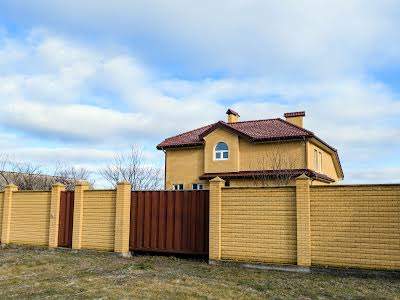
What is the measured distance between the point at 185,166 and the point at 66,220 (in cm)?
1210

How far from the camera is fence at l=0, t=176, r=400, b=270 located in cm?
982

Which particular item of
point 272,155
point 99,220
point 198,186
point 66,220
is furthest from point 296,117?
point 66,220

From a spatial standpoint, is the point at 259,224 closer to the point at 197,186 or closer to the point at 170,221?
the point at 170,221

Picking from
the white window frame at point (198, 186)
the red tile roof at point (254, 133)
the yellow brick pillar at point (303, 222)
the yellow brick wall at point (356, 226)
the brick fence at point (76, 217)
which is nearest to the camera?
the yellow brick wall at point (356, 226)

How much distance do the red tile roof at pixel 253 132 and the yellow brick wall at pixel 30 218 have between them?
11.7 meters

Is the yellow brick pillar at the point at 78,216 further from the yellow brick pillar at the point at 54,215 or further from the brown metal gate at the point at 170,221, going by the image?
the brown metal gate at the point at 170,221

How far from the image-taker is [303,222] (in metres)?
10.4

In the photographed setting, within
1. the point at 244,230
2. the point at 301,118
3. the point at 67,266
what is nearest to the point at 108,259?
the point at 67,266

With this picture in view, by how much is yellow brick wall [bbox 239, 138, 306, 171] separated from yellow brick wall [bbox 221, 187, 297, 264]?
11193mm

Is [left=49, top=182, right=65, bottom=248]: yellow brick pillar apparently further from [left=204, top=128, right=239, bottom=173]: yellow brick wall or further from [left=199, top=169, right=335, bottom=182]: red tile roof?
[left=204, top=128, right=239, bottom=173]: yellow brick wall

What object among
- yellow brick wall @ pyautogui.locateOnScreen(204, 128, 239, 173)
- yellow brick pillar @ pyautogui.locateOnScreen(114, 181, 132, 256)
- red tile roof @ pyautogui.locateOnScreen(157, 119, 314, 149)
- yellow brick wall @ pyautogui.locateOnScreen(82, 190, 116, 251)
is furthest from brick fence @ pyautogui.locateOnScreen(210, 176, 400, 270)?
yellow brick wall @ pyautogui.locateOnScreen(204, 128, 239, 173)

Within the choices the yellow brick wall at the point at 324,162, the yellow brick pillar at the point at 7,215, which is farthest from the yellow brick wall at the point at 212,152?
the yellow brick pillar at the point at 7,215

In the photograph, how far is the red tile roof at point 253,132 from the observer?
22.7 m

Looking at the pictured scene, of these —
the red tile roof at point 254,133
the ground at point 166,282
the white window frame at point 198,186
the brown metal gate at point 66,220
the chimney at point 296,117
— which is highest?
the chimney at point 296,117
